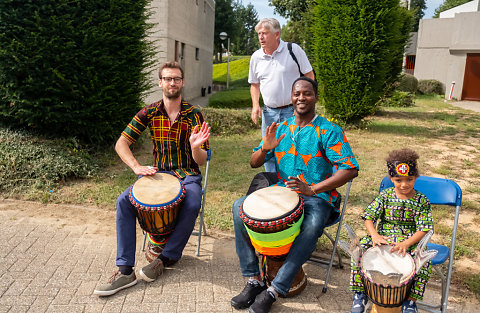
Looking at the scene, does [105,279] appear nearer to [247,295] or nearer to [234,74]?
[247,295]

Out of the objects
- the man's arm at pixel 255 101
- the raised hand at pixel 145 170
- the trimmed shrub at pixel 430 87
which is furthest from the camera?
the trimmed shrub at pixel 430 87

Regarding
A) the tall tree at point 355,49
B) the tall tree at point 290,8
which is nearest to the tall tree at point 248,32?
the tall tree at point 290,8

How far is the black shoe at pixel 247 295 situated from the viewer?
124 inches

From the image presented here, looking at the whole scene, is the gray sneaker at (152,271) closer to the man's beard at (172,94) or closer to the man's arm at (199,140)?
the man's arm at (199,140)

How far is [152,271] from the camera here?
345 cm

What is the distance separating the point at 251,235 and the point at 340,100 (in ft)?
27.5

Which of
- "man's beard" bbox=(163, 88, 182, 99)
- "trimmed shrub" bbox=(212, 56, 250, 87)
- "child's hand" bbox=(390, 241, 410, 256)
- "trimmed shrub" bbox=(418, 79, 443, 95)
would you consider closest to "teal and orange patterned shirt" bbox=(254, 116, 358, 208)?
"child's hand" bbox=(390, 241, 410, 256)

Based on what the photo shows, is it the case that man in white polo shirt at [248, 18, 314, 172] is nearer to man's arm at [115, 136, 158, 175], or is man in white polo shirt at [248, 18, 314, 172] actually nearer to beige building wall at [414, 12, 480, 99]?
man's arm at [115, 136, 158, 175]

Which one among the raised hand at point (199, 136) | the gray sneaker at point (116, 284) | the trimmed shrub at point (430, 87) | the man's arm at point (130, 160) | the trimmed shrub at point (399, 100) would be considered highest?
the trimmed shrub at point (430, 87)

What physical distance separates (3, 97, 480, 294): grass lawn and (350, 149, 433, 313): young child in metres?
1.02

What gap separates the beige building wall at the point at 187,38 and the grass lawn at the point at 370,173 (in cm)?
331

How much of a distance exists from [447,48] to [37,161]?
86.9 ft

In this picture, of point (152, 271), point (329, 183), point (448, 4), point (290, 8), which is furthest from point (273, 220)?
point (448, 4)

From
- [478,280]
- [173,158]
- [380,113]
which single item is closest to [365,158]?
[478,280]
